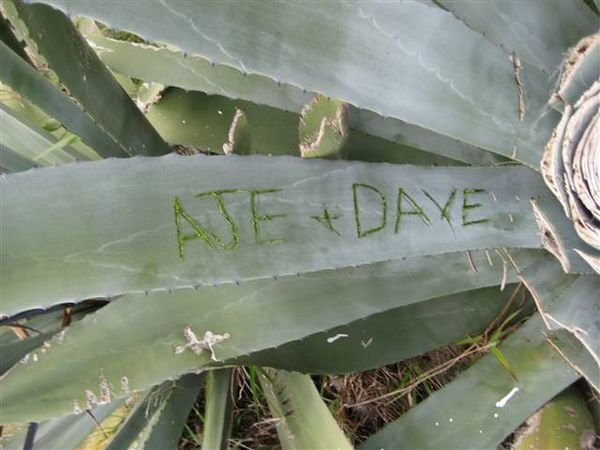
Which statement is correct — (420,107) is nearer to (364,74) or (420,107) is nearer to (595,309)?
(364,74)

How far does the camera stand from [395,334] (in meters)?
0.98

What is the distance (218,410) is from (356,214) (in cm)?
42

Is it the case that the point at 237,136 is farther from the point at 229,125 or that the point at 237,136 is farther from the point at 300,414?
the point at 300,414

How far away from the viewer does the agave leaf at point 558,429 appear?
947 mm

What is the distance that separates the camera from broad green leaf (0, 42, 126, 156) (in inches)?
29.8

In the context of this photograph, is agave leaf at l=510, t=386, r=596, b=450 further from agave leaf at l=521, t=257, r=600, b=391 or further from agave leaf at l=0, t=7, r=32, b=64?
agave leaf at l=0, t=7, r=32, b=64

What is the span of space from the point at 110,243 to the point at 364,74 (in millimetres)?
294

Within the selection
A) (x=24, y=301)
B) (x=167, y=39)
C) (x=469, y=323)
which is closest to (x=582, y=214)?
(x=469, y=323)

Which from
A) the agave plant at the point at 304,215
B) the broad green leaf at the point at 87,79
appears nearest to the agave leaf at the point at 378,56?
the agave plant at the point at 304,215

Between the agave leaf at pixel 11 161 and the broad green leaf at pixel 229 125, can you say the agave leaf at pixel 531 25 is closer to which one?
the broad green leaf at pixel 229 125

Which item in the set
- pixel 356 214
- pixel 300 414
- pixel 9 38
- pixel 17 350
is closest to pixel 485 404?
pixel 300 414

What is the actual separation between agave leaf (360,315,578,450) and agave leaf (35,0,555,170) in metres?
0.30

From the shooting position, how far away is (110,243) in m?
0.69

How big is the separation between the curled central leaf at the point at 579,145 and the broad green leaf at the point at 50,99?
20.3 inches
